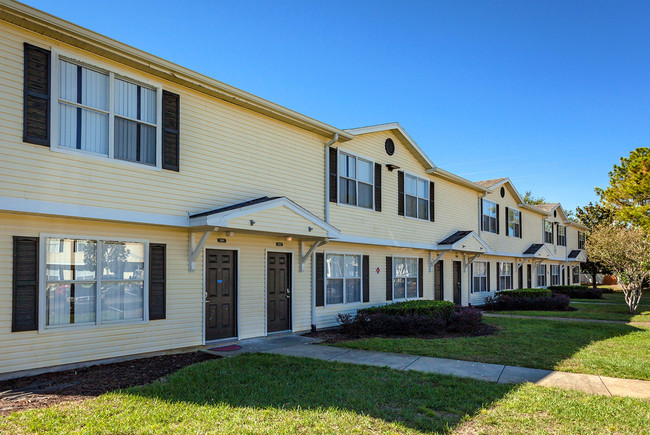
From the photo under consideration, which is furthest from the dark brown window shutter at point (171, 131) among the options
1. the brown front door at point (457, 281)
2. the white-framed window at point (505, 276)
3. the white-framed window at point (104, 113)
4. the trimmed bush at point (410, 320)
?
the white-framed window at point (505, 276)

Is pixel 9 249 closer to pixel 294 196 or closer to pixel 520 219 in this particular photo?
pixel 294 196

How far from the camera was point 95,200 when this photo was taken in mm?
8008

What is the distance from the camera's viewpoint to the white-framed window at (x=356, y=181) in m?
13.7

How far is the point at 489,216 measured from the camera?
76.2 feet

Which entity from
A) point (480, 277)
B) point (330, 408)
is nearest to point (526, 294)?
point (480, 277)

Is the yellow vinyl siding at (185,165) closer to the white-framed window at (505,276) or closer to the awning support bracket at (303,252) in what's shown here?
the awning support bracket at (303,252)

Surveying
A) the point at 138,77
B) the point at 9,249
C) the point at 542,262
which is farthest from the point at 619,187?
the point at 9,249

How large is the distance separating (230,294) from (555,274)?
3172 centimetres

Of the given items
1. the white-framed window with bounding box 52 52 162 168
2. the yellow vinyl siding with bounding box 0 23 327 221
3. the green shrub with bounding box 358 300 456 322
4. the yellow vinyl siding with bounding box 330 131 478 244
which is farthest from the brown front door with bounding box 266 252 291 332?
the white-framed window with bounding box 52 52 162 168

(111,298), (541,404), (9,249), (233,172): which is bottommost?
(541,404)

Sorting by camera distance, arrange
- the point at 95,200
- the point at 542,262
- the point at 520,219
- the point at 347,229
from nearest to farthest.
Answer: the point at 95,200 < the point at 347,229 < the point at 520,219 < the point at 542,262

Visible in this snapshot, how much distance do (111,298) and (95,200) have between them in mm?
1865

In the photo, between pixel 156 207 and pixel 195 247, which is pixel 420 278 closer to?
pixel 195 247

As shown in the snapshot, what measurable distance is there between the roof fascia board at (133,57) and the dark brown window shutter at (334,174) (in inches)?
63.0
